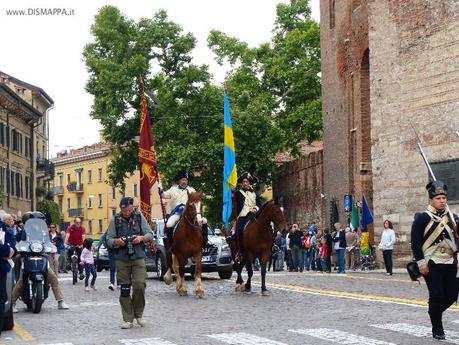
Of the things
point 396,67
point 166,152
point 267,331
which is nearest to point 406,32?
point 396,67

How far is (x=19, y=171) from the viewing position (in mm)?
69375

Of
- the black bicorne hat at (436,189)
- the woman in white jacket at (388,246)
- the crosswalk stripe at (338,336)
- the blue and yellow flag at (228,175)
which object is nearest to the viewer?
the crosswalk stripe at (338,336)

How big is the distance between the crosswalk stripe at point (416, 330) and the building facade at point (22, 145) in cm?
4612

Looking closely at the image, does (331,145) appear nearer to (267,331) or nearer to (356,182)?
(356,182)

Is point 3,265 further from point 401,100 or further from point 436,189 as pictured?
point 401,100

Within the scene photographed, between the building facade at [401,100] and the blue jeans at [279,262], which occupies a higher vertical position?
the building facade at [401,100]

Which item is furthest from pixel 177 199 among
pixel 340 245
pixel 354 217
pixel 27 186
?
pixel 27 186

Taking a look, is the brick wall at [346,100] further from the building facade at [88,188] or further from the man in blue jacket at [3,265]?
the building facade at [88,188]

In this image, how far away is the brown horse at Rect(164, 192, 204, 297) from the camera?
19.4 metres

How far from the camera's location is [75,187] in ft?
387

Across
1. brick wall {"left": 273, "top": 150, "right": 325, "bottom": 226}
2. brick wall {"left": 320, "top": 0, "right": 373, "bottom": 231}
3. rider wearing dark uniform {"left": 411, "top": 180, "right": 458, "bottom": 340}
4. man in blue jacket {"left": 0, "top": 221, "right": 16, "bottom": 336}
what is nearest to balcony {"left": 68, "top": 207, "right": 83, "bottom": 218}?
brick wall {"left": 273, "top": 150, "right": 325, "bottom": 226}

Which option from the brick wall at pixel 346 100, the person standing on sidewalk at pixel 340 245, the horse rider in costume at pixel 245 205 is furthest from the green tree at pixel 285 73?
the horse rider in costume at pixel 245 205

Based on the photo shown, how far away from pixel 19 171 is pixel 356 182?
32496 mm

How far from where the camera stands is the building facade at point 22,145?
64.2 m
